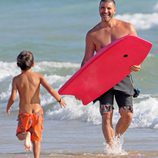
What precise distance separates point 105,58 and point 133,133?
2338mm

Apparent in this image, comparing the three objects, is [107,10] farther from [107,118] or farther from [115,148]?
[115,148]

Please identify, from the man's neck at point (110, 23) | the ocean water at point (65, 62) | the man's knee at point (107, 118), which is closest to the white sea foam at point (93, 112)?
the ocean water at point (65, 62)

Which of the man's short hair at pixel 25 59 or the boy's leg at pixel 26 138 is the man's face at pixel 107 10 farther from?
the boy's leg at pixel 26 138

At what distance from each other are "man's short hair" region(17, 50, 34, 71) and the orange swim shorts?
441 mm

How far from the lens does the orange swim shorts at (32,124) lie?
7836 mm

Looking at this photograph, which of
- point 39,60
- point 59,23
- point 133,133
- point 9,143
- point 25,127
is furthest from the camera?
point 59,23

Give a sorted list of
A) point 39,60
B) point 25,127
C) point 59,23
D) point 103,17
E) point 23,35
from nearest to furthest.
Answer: point 25,127 < point 103,17 < point 39,60 < point 23,35 < point 59,23

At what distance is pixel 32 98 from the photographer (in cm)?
791

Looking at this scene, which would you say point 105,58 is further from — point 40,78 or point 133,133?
point 133,133

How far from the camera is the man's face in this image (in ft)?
27.6

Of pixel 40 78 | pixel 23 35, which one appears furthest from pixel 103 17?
pixel 23 35

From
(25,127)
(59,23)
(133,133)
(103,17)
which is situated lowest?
→ (59,23)

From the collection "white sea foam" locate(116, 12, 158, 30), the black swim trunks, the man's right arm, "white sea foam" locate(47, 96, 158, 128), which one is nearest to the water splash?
the black swim trunks

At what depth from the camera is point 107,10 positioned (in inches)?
332
